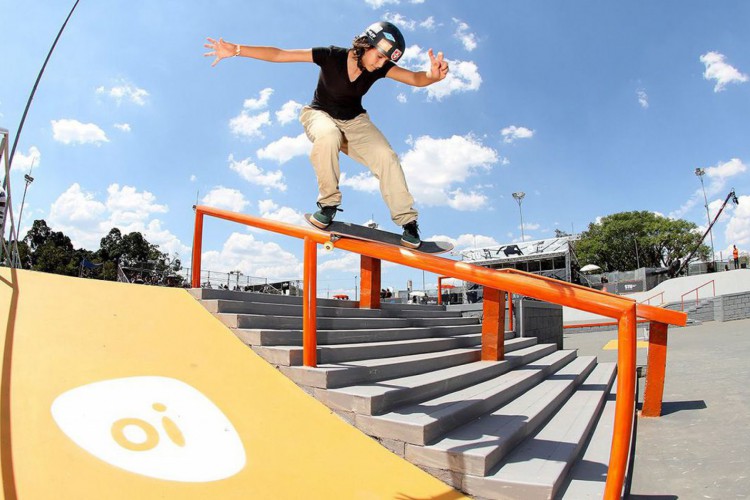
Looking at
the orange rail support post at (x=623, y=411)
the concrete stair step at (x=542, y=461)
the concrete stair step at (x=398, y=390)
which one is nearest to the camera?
the orange rail support post at (x=623, y=411)

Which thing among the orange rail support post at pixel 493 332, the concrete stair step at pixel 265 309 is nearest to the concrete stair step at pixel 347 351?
Answer: the orange rail support post at pixel 493 332

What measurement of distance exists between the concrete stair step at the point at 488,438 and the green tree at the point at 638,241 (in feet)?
174

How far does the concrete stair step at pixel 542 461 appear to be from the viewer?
2.29 m

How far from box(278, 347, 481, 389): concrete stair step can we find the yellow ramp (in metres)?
0.13

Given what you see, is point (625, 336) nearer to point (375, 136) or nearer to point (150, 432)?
point (375, 136)

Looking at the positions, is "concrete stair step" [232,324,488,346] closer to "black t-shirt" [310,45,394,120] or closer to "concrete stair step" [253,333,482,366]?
"concrete stair step" [253,333,482,366]

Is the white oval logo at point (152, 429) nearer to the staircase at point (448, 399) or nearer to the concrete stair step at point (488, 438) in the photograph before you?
the staircase at point (448, 399)

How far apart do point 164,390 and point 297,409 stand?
0.80 metres

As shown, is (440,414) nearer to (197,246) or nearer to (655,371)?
(197,246)

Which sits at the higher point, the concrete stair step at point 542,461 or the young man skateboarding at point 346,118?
the young man skateboarding at point 346,118

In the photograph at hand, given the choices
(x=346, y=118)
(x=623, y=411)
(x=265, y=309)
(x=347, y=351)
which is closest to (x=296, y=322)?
(x=265, y=309)

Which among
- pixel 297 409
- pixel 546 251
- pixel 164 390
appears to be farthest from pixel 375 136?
pixel 546 251

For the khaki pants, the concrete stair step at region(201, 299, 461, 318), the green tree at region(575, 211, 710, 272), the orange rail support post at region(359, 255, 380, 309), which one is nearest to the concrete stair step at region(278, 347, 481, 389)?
the concrete stair step at region(201, 299, 461, 318)

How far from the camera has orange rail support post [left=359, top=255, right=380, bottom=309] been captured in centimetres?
653
